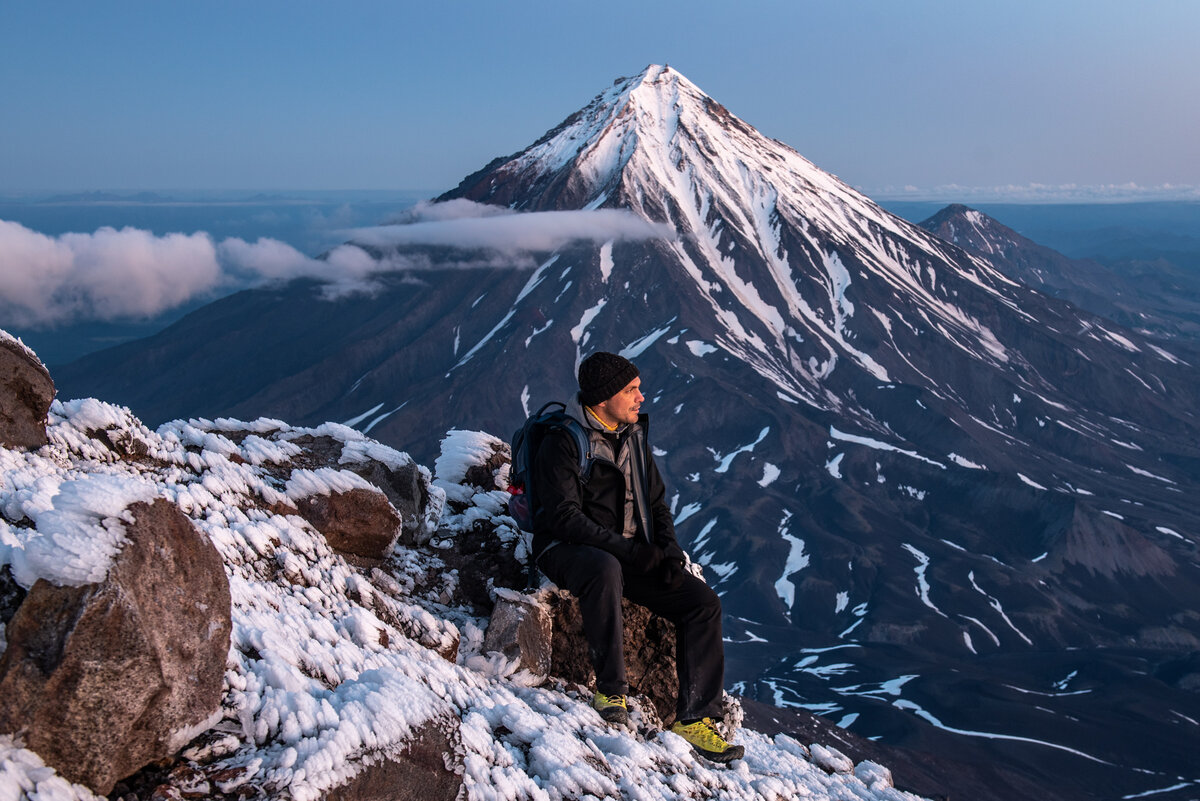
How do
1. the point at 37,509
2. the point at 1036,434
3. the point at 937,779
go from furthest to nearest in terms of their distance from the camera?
the point at 1036,434, the point at 937,779, the point at 37,509

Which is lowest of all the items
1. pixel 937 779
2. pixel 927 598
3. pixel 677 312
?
pixel 927 598

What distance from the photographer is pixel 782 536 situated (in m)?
147

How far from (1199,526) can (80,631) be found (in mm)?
188841

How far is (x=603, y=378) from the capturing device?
7.48m

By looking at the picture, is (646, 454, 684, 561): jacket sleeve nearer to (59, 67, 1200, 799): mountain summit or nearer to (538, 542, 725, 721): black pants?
(538, 542, 725, 721): black pants

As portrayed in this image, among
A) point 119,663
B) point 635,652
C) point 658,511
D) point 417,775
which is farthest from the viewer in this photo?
point 635,652

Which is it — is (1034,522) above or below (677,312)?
below

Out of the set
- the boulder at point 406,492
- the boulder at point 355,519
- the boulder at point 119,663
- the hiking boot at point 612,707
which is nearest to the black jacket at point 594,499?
the hiking boot at point 612,707

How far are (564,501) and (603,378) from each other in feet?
3.94

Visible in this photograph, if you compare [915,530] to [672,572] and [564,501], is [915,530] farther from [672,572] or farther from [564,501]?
[564,501]

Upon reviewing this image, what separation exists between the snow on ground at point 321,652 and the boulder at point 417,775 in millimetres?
59

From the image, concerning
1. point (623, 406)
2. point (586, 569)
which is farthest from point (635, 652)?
point (623, 406)

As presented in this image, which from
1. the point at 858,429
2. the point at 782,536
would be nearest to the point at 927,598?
the point at 782,536

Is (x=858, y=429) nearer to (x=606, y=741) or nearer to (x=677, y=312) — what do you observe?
(x=677, y=312)
